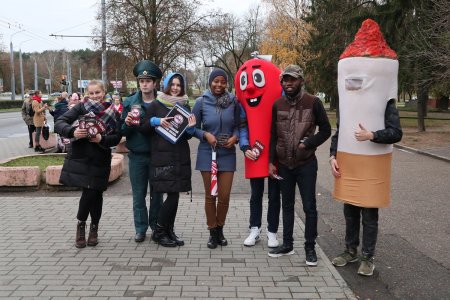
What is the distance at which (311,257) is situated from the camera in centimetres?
455

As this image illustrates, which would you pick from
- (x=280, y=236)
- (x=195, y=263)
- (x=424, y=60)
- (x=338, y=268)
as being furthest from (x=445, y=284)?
(x=424, y=60)

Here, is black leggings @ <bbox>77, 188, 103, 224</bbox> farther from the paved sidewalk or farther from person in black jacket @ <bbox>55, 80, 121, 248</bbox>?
the paved sidewalk

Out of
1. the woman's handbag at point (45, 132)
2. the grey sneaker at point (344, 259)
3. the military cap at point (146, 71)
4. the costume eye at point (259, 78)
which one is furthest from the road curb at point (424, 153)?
the woman's handbag at point (45, 132)

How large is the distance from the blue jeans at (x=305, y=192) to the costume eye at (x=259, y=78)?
3.06 ft

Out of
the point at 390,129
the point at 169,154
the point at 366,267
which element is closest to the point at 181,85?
the point at 169,154

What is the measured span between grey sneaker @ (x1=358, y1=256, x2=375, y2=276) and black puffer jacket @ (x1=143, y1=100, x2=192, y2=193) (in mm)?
1960

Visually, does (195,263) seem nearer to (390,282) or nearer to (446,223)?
(390,282)

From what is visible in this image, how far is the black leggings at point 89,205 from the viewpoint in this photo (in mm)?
4969

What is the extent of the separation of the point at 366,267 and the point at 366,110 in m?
1.49

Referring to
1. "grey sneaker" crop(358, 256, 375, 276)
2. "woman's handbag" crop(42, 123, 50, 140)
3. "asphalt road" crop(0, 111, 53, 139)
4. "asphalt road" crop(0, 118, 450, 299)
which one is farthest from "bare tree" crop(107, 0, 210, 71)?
"grey sneaker" crop(358, 256, 375, 276)

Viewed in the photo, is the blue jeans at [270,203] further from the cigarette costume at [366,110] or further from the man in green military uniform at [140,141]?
the man in green military uniform at [140,141]

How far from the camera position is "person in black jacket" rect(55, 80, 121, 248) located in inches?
186

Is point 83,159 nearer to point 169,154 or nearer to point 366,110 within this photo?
point 169,154

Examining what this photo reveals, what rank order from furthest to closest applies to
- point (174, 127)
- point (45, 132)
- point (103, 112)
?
point (45, 132), point (103, 112), point (174, 127)
